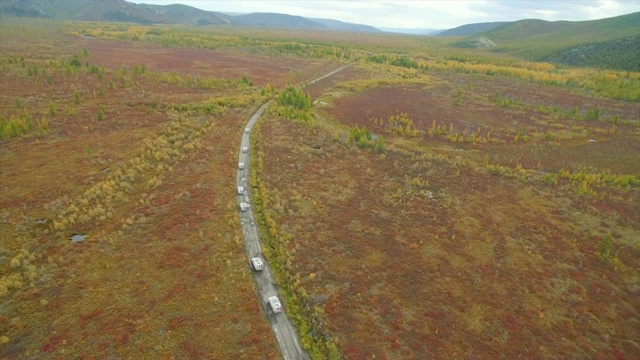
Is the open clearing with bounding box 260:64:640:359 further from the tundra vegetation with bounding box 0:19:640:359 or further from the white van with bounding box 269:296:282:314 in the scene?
the white van with bounding box 269:296:282:314

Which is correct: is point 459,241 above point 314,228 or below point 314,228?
below

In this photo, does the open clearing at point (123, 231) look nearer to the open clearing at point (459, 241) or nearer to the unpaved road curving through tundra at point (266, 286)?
the unpaved road curving through tundra at point (266, 286)

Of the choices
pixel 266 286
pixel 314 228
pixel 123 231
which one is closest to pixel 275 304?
pixel 266 286

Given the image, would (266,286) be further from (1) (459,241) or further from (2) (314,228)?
(1) (459,241)

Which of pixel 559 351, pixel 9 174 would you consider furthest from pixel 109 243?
pixel 559 351

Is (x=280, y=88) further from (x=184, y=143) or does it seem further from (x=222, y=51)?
(x=222, y=51)

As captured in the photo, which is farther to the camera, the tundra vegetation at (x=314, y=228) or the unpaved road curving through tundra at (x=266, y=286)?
the tundra vegetation at (x=314, y=228)

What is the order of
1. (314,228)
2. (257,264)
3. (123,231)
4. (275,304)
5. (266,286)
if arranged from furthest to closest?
(314,228), (123,231), (257,264), (266,286), (275,304)

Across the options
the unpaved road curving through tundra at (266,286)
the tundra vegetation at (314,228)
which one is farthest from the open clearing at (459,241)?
the unpaved road curving through tundra at (266,286)
